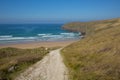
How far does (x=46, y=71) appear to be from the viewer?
16438mm

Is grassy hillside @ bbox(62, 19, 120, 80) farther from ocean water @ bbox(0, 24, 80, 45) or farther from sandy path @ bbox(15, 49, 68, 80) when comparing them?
ocean water @ bbox(0, 24, 80, 45)

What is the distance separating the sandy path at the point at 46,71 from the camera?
50.1 feet

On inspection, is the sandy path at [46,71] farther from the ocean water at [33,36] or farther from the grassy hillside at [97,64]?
the ocean water at [33,36]

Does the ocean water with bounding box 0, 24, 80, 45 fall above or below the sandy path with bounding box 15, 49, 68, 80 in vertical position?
below

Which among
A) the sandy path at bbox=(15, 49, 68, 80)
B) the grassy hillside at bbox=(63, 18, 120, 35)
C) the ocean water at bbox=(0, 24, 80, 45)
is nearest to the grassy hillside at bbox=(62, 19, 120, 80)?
the sandy path at bbox=(15, 49, 68, 80)

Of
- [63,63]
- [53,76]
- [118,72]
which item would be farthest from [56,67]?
[118,72]

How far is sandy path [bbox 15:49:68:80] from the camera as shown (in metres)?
15.3

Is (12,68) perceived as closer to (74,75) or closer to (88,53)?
(74,75)

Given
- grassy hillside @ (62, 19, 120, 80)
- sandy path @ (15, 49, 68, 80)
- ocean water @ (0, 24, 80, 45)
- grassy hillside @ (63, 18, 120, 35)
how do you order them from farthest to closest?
ocean water @ (0, 24, 80, 45)
grassy hillside @ (63, 18, 120, 35)
sandy path @ (15, 49, 68, 80)
grassy hillside @ (62, 19, 120, 80)

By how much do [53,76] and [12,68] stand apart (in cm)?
423

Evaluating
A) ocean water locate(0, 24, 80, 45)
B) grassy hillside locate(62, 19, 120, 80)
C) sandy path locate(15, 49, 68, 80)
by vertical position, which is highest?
grassy hillside locate(62, 19, 120, 80)

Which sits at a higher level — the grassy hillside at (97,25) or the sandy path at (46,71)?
the grassy hillside at (97,25)

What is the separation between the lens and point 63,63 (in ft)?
60.2

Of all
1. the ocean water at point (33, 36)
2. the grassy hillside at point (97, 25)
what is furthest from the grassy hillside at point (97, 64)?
the ocean water at point (33, 36)
